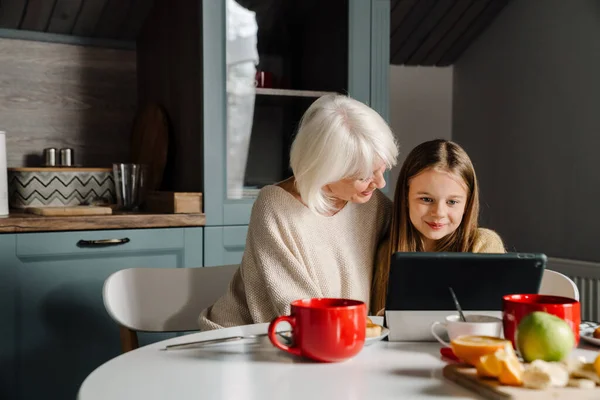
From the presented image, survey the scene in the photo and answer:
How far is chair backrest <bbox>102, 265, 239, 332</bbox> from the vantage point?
157cm

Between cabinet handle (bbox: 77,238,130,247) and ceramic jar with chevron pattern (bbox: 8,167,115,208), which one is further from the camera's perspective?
ceramic jar with chevron pattern (bbox: 8,167,115,208)

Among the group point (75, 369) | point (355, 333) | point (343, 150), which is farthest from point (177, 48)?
point (355, 333)

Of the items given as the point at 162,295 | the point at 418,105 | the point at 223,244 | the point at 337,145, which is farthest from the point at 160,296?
the point at 418,105

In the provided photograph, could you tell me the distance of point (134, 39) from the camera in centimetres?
282

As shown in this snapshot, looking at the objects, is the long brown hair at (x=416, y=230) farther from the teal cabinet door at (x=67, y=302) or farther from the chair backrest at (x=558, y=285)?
the teal cabinet door at (x=67, y=302)

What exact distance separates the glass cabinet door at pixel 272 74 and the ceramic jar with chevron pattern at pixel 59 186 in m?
0.47

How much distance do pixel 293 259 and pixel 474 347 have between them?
1.86ft

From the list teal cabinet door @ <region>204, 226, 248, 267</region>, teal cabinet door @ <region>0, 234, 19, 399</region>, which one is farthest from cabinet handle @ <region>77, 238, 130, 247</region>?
teal cabinet door @ <region>204, 226, 248, 267</region>

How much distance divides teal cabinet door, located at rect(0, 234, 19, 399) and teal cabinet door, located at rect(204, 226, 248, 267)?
60 cm

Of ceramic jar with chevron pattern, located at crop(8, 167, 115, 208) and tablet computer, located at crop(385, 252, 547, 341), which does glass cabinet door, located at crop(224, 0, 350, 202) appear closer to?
ceramic jar with chevron pattern, located at crop(8, 167, 115, 208)

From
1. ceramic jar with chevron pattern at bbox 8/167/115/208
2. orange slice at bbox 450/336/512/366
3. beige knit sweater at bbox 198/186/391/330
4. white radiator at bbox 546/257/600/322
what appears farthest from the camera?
white radiator at bbox 546/257/600/322

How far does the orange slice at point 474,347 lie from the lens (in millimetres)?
969

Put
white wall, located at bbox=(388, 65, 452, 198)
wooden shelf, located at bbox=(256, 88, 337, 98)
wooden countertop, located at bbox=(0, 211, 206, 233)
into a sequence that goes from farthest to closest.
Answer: white wall, located at bbox=(388, 65, 452, 198)
wooden shelf, located at bbox=(256, 88, 337, 98)
wooden countertop, located at bbox=(0, 211, 206, 233)

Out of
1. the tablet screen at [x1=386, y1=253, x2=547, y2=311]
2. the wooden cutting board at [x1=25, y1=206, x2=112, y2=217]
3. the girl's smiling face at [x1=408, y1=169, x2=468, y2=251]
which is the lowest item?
the tablet screen at [x1=386, y1=253, x2=547, y2=311]
